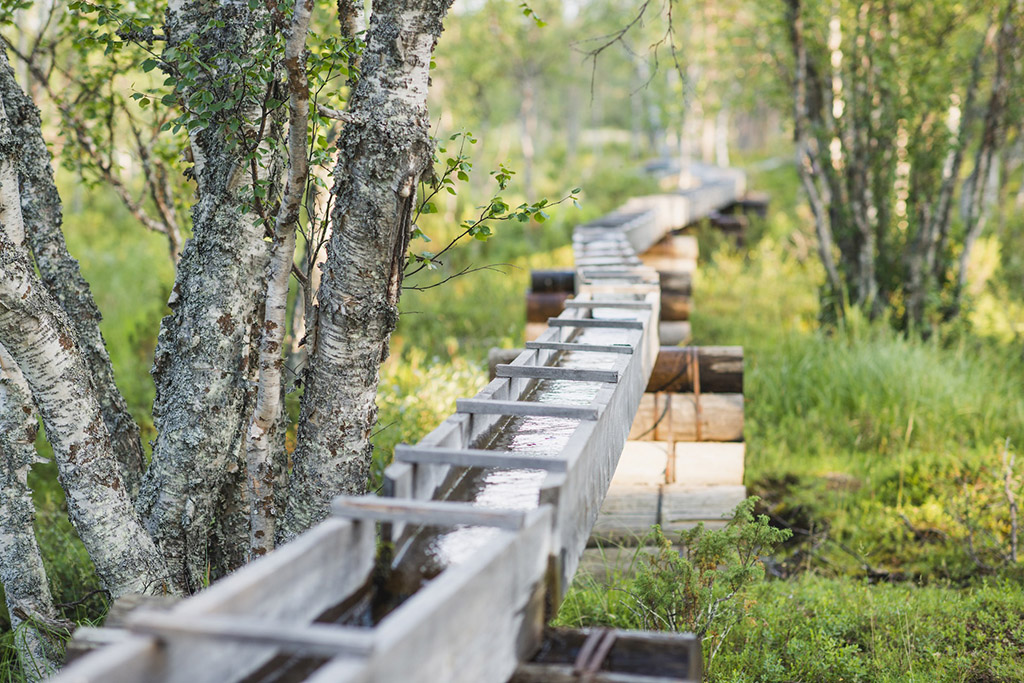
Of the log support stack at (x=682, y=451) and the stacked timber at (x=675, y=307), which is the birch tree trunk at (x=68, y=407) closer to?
the log support stack at (x=682, y=451)

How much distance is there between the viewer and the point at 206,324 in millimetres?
3945

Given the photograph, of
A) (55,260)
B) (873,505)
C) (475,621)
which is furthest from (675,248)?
(475,621)

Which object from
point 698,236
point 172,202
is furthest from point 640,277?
point 698,236

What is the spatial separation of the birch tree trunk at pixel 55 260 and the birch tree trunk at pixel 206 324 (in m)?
0.27

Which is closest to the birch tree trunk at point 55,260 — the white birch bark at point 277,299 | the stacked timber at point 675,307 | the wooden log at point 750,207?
the white birch bark at point 277,299

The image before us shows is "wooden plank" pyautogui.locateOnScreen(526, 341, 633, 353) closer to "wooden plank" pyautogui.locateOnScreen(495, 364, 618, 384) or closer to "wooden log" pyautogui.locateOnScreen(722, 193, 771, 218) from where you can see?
"wooden plank" pyautogui.locateOnScreen(495, 364, 618, 384)

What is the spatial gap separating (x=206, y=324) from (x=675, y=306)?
186 inches

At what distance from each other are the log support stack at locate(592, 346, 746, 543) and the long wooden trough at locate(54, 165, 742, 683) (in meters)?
1.58

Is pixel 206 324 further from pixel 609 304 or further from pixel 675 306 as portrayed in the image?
pixel 675 306

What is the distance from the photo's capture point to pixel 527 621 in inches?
88.2

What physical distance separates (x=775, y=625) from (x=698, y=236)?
962cm

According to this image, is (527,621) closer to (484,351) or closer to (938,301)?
(484,351)

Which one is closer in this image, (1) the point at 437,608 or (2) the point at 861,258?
(1) the point at 437,608

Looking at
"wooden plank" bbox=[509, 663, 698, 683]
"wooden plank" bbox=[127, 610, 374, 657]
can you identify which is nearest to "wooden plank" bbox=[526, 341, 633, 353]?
"wooden plank" bbox=[509, 663, 698, 683]
